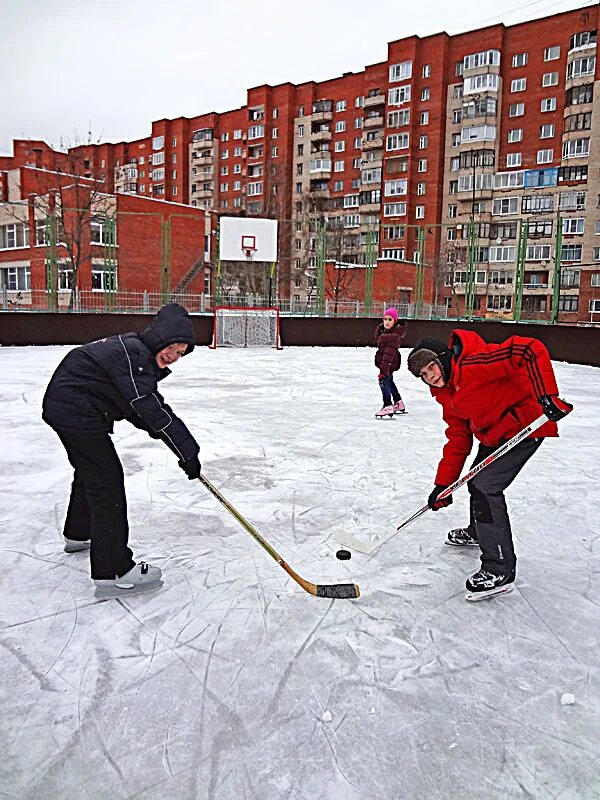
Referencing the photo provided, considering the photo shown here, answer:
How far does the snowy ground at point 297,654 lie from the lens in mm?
1751

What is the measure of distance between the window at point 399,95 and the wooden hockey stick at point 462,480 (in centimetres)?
4664

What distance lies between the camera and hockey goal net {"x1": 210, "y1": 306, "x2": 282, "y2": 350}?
16766 mm

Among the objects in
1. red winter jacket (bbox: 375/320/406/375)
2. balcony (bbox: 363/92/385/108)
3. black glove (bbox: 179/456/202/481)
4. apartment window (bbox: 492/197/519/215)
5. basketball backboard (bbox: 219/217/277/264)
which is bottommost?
black glove (bbox: 179/456/202/481)

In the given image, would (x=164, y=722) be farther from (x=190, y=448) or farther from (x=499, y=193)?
(x=499, y=193)

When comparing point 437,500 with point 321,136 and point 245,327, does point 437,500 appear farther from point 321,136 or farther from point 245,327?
point 321,136

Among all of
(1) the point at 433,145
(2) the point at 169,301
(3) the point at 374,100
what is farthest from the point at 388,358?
(3) the point at 374,100

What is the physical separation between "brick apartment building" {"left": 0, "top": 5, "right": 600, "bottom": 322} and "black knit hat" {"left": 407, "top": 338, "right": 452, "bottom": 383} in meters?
21.8

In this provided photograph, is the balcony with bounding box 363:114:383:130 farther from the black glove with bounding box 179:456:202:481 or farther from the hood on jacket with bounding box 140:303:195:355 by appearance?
the black glove with bounding box 179:456:202:481

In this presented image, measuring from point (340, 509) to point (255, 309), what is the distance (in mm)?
13521

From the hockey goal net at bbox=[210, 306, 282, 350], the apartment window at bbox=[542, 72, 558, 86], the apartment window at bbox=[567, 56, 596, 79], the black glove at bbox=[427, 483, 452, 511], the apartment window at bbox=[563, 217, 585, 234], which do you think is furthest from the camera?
the apartment window at bbox=[542, 72, 558, 86]

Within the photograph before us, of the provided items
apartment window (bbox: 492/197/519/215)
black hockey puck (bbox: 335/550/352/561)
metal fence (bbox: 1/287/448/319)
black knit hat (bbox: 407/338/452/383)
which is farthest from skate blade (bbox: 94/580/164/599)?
apartment window (bbox: 492/197/519/215)

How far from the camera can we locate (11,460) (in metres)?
4.89

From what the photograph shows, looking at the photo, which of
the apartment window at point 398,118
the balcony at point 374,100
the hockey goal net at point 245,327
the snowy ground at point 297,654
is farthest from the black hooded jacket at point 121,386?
the balcony at point 374,100

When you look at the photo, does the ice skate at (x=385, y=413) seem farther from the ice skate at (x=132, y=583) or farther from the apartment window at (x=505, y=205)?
the apartment window at (x=505, y=205)
